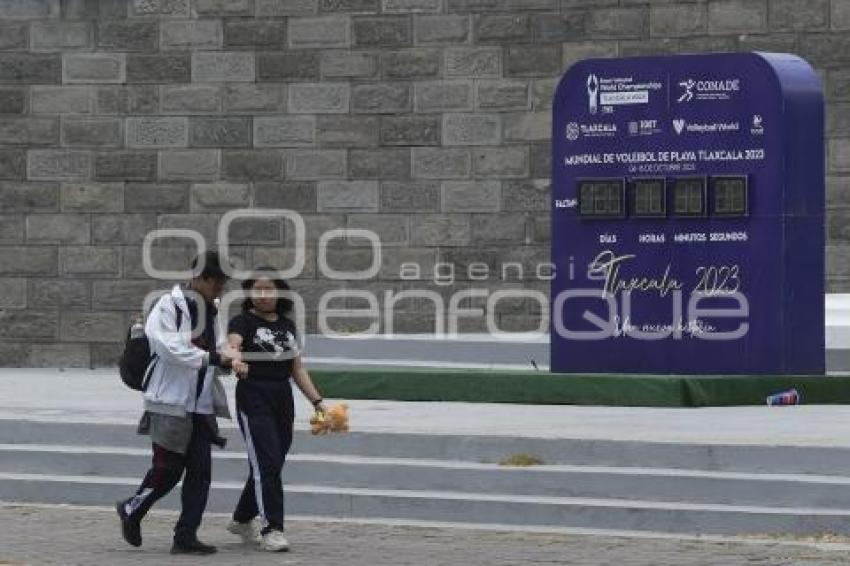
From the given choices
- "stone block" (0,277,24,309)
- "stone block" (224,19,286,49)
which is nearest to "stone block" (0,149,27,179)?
"stone block" (0,277,24,309)

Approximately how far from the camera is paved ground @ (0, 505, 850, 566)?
11.7m

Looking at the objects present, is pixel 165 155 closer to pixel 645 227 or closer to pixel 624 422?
pixel 645 227

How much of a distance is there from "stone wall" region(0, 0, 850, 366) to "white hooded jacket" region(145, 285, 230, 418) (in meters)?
9.88

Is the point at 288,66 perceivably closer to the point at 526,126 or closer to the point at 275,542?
the point at 526,126

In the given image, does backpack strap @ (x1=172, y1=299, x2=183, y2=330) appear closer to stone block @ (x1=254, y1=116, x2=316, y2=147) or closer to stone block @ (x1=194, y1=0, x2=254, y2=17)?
stone block @ (x1=254, y1=116, x2=316, y2=147)

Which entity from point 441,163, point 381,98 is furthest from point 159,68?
point 441,163

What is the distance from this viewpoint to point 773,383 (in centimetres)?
1652

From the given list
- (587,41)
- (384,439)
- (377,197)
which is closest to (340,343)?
(377,197)

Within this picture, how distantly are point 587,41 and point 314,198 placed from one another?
3.42 metres

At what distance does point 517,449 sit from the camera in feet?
45.4

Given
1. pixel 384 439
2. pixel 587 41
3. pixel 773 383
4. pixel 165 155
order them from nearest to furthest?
pixel 384 439 → pixel 773 383 → pixel 587 41 → pixel 165 155

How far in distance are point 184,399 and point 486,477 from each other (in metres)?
2.47

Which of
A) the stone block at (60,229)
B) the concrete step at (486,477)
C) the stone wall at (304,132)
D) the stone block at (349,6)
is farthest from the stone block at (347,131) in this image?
the concrete step at (486,477)

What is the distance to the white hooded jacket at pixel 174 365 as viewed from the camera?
1188 cm
